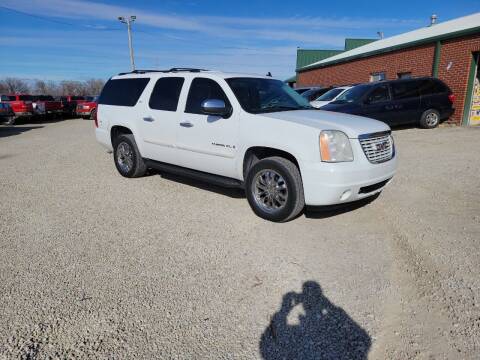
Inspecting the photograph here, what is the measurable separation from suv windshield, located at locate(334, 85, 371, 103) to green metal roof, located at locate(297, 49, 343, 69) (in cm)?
2475

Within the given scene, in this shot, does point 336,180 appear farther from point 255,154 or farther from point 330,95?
point 330,95

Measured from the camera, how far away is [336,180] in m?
3.94

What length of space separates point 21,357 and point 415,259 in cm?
342

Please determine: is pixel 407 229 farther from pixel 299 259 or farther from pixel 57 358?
pixel 57 358

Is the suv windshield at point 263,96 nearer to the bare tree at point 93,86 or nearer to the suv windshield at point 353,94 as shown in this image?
the suv windshield at point 353,94

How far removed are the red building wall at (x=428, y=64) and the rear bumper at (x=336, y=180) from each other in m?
12.0

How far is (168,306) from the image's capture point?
2.88 m

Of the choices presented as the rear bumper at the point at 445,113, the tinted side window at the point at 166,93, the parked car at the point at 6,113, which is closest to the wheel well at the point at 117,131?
the tinted side window at the point at 166,93

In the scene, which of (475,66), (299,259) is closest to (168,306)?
(299,259)

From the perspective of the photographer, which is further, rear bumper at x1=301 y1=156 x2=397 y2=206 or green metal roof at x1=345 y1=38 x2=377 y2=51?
green metal roof at x1=345 y1=38 x2=377 y2=51

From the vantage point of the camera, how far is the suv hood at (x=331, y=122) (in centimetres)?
413

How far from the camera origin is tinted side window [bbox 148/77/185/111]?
18.4ft

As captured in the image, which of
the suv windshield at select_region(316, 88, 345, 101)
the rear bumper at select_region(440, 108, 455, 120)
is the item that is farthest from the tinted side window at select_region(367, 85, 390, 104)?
the rear bumper at select_region(440, 108, 455, 120)

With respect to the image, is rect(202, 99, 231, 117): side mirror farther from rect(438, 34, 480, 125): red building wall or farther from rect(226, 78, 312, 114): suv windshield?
rect(438, 34, 480, 125): red building wall
